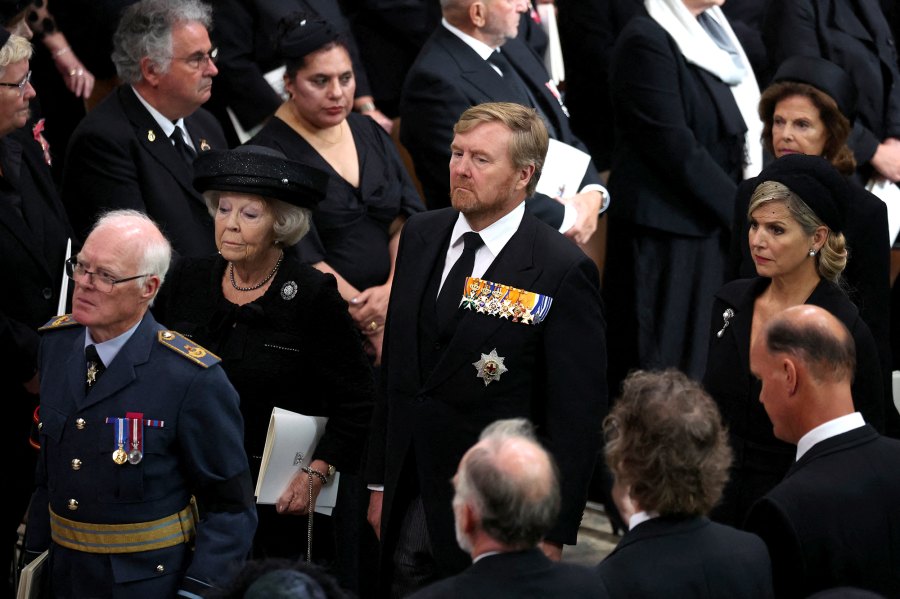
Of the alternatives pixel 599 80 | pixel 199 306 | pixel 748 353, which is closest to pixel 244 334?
pixel 199 306

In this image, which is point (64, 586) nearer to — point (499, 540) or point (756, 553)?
point (499, 540)

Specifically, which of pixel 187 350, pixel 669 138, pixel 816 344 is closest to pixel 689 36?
pixel 669 138

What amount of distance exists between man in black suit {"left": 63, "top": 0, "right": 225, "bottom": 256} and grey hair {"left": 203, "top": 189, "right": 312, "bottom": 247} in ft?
1.65

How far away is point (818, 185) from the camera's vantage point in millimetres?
4395

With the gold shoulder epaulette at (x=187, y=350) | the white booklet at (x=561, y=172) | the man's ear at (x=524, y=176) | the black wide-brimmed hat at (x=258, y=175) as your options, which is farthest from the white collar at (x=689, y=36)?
the gold shoulder epaulette at (x=187, y=350)

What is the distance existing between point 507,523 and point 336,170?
2765mm

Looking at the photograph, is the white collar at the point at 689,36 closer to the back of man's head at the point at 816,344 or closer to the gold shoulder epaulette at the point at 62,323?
the back of man's head at the point at 816,344

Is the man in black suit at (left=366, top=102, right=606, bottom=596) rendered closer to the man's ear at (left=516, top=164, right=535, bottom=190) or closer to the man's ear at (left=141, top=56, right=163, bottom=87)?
the man's ear at (left=516, top=164, right=535, bottom=190)

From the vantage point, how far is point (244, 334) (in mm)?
4281

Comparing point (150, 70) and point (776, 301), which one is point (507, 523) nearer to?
point (776, 301)

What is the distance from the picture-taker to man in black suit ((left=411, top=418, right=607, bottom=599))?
105 inches

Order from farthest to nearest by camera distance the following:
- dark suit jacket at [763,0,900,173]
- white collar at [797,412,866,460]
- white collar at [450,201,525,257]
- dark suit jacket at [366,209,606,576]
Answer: dark suit jacket at [763,0,900,173], white collar at [450,201,525,257], dark suit jacket at [366,209,606,576], white collar at [797,412,866,460]

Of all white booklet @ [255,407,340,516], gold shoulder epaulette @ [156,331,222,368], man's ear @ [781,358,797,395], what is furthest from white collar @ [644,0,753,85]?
gold shoulder epaulette @ [156,331,222,368]

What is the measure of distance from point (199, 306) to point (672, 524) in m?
1.94
